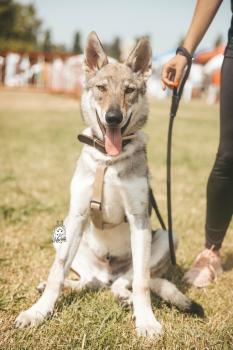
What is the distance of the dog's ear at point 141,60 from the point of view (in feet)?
11.0

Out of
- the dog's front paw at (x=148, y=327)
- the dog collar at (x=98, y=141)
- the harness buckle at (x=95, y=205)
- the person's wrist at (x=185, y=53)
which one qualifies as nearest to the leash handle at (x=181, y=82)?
the person's wrist at (x=185, y=53)

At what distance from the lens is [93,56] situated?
342cm

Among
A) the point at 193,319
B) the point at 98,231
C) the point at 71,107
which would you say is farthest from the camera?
the point at 71,107

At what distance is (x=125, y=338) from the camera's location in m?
2.57

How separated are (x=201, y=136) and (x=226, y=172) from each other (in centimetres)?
1097

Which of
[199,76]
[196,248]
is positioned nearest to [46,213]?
[196,248]

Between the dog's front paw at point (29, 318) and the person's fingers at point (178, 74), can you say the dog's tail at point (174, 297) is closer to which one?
the dog's front paw at point (29, 318)

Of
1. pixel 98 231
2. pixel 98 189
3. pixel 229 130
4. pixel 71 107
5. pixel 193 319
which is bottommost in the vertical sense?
pixel 71 107

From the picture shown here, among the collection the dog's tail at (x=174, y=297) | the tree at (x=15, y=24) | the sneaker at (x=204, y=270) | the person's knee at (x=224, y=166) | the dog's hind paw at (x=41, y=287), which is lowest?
the sneaker at (x=204, y=270)

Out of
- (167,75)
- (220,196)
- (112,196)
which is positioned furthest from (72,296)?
(167,75)

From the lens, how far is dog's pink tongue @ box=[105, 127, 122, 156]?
303 centimetres

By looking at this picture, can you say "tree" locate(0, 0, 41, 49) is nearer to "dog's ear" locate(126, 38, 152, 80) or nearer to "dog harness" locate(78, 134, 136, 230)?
"dog's ear" locate(126, 38, 152, 80)

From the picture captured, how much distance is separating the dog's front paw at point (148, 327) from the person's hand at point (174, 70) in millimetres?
1585

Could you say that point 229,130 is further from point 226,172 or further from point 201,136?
point 201,136
